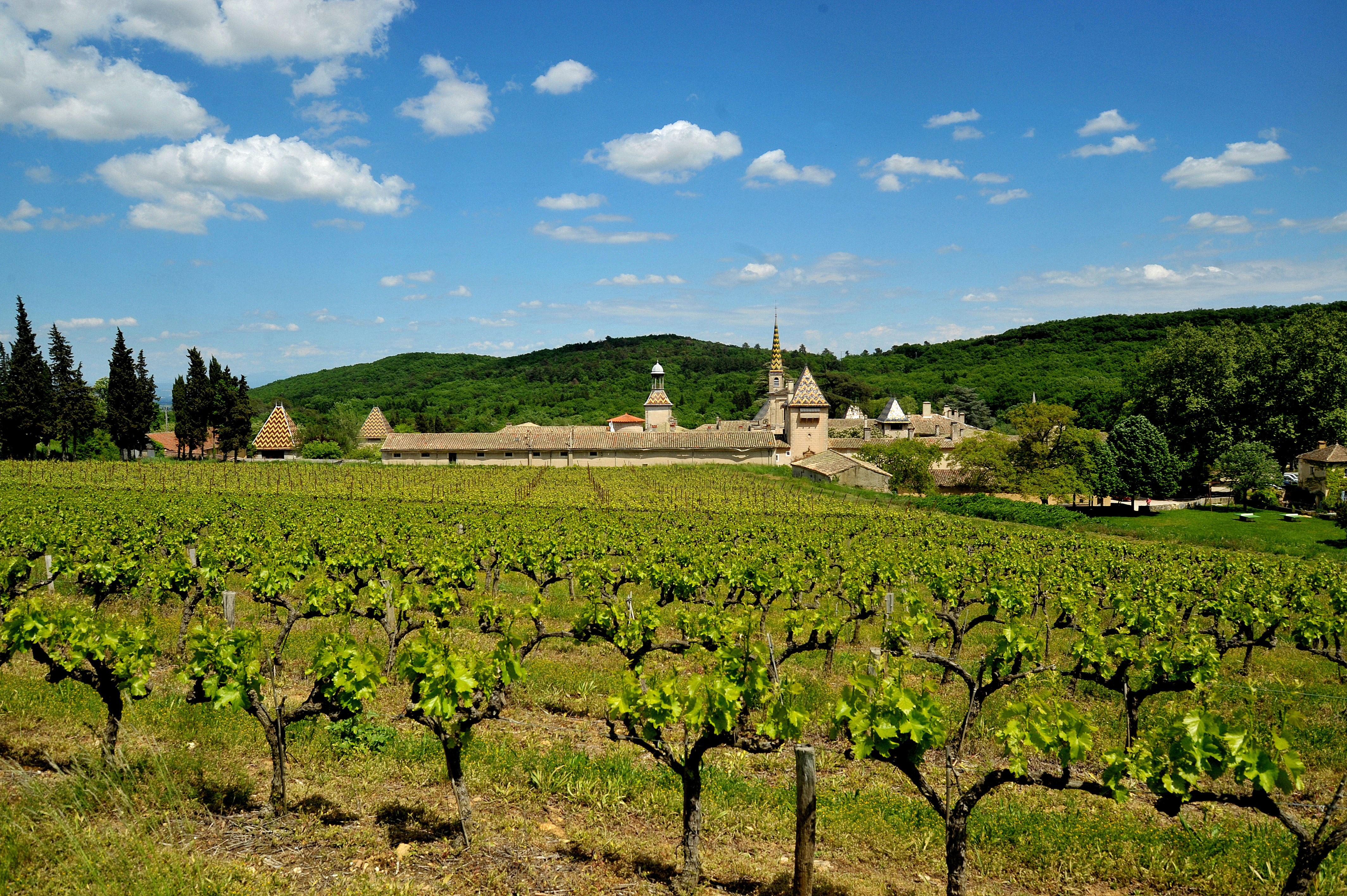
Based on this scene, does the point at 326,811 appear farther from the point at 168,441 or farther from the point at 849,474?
the point at 168,441

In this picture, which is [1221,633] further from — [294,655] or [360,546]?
[360,546]

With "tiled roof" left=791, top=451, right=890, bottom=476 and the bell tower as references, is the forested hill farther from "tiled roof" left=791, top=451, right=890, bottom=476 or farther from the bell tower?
"tiled roof" left=791, top=451, right=890, bottom=476

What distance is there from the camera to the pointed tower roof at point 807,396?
59.5 meters

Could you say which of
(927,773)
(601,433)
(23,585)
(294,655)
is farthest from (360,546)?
(601,433)

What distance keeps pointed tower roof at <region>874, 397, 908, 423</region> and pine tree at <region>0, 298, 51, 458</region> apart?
71.4m

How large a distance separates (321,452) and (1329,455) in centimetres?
7251

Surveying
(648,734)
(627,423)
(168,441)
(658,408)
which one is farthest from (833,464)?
(168,441)

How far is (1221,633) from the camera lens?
11.8 metres

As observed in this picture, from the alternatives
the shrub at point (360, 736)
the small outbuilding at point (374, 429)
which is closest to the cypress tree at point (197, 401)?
the small outbuilding at point (374, 429)

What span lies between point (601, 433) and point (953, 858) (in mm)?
55089

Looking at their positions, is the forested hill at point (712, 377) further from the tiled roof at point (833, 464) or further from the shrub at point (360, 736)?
the shrub at point (360, 736)

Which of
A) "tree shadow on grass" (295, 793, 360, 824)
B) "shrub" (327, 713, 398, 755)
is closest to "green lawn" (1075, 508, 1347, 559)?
"shrub" (327, 713, 398, 755)

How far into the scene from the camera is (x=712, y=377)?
463 feet

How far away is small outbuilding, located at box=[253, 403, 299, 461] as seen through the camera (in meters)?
58.2
